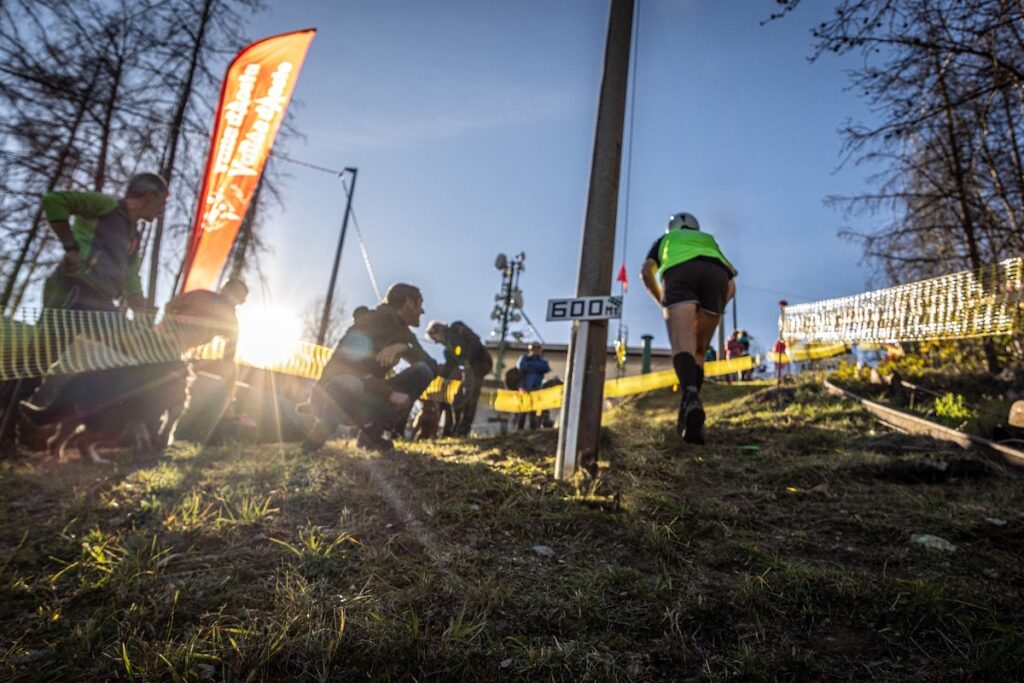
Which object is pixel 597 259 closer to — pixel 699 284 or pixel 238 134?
pixel 699 284

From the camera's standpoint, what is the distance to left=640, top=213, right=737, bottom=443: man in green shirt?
3.74m

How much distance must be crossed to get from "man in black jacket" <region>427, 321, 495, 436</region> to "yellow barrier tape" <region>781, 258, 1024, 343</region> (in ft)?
19.8

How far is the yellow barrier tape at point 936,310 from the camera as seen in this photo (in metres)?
5.94

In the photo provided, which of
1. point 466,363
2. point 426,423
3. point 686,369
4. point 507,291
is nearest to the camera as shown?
point 686,369

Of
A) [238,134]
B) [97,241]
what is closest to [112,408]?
[97,241]

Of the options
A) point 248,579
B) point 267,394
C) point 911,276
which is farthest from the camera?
point 911,276

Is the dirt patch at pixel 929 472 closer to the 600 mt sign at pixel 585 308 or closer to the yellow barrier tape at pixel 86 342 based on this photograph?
the 600 mt sign at pixel 585 308

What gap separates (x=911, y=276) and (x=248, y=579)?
12.0m

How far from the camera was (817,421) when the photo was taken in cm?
520

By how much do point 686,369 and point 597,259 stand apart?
1101 millimetres

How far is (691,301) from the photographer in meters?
3.84

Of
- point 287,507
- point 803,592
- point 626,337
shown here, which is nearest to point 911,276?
point 803,592

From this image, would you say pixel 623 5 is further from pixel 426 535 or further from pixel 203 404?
pixel 203 404

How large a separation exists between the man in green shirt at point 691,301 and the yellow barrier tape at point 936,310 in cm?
394
